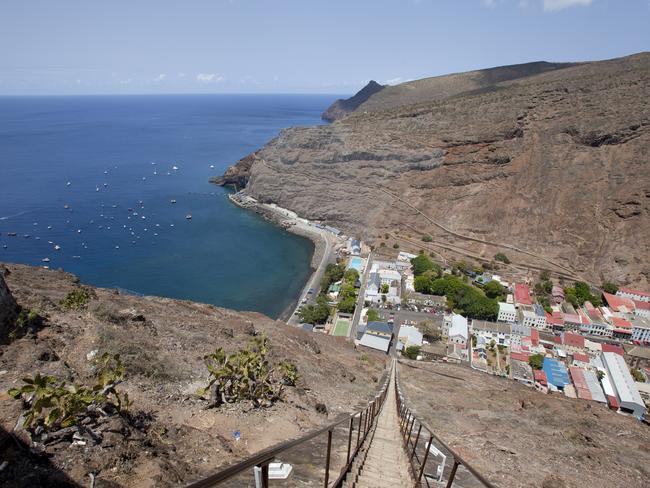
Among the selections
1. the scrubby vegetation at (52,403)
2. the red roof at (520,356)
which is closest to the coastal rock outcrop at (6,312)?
the scrubby vegetation at (52,403)

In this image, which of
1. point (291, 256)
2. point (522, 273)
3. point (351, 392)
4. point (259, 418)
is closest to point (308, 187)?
point (291, 256)

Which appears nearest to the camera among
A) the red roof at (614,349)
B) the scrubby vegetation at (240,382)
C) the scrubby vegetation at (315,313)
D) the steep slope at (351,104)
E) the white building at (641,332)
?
the scrubby vegetation at (240,382)

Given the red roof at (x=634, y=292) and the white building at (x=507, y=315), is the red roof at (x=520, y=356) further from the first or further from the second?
the red roof at (x=634, y=292)

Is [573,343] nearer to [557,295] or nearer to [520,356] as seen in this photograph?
[520,356]

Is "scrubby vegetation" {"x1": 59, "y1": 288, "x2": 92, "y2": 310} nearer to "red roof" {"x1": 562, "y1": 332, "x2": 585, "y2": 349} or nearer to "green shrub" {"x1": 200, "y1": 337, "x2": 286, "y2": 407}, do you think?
"green shrub" {"x1": 200, "y1": 337, "x2": 286, "y2": 407}

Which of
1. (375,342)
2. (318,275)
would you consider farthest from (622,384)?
(318,275)

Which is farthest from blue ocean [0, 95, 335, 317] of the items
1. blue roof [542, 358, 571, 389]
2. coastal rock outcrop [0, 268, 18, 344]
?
coastal rock outcrop [0, 268, 18, 344]

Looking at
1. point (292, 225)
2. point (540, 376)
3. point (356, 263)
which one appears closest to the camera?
point (540, 376)
